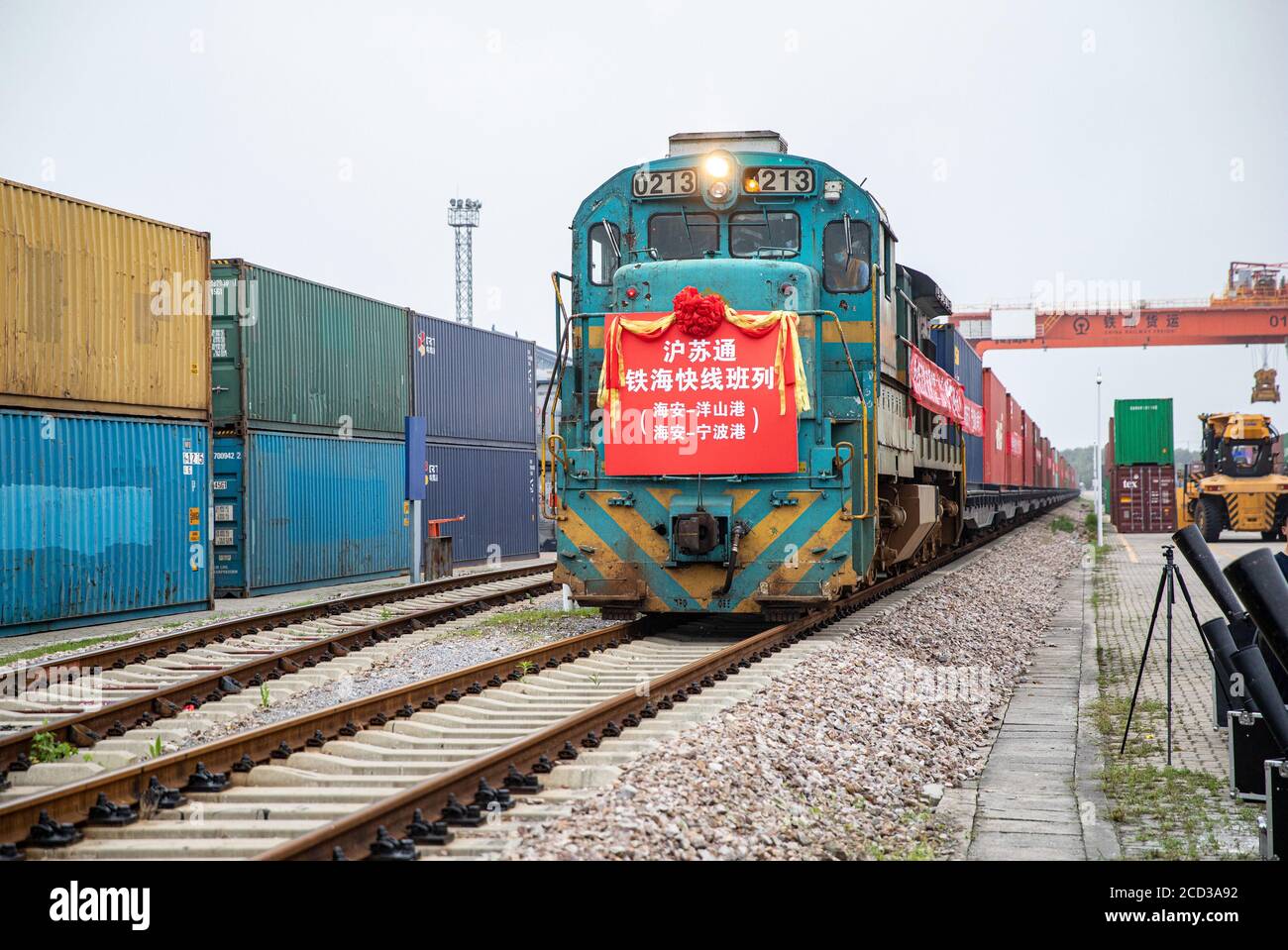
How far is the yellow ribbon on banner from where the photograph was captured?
1005 centimetres

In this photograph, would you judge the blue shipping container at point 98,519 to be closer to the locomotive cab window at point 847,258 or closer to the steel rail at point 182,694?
the steel rail at point 182,694

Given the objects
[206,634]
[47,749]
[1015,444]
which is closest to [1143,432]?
[1015,444]

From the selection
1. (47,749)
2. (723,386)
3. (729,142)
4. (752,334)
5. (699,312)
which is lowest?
(47,749)

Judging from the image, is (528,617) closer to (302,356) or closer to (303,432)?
(303,432)

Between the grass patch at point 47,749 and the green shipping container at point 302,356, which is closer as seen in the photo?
the grass patch at point 47,749

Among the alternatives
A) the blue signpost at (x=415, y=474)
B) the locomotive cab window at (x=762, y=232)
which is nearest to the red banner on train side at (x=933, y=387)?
the locomotive cab window at (x=762, y=232)

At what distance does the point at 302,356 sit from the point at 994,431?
44.3ft

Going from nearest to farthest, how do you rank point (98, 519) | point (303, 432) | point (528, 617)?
point (528, 617), point (98, 519), point (303, 432)

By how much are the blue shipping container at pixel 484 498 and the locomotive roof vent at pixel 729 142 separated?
12.2m

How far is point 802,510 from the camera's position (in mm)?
10109

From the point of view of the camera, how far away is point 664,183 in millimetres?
10961

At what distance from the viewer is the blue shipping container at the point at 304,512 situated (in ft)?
57.5
